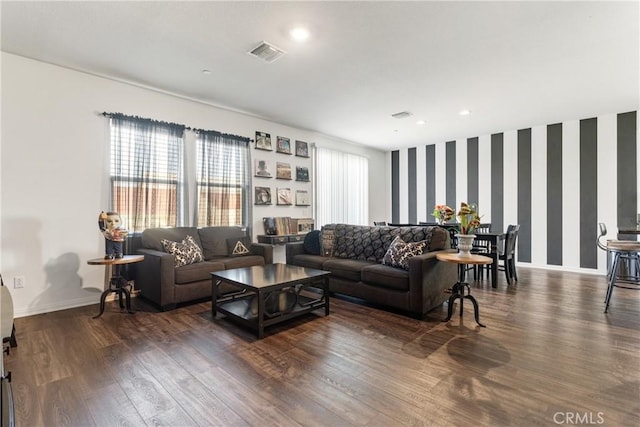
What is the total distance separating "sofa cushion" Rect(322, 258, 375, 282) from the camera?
3614mm

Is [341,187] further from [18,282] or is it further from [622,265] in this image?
[18,282]

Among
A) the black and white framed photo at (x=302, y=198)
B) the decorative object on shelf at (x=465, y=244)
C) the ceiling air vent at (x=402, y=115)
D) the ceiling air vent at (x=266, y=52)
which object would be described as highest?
the ceiling air vent at (x=402, y=115)

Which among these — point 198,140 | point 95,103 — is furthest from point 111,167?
point 198,140

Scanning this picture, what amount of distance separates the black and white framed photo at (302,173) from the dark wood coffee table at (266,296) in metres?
2.70

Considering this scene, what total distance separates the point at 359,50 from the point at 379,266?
2318 millimetres

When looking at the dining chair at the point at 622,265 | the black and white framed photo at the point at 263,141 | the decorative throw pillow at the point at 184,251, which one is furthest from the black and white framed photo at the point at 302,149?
the dining chair at the point at 622,265

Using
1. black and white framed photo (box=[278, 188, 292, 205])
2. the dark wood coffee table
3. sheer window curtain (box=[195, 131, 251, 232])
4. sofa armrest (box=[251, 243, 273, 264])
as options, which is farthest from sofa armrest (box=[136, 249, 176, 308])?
black and white framed photo (box=[278, 188, 292, 205])

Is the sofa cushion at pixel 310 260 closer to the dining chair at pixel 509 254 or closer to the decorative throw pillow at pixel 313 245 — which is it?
the decorative throw pillow at pixel 313 245

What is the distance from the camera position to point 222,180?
4.75m

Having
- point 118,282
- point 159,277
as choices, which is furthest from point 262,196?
point 118,282

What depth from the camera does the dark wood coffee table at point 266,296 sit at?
8.88 ft

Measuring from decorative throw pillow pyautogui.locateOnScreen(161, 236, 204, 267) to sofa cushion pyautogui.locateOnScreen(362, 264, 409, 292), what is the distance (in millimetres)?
2070

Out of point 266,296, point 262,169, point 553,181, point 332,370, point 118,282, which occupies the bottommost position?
point 332,370

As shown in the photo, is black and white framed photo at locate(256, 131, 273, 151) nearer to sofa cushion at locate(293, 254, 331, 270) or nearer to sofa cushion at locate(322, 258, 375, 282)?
sofa cushion at locate(293, 254, 331, 270)
